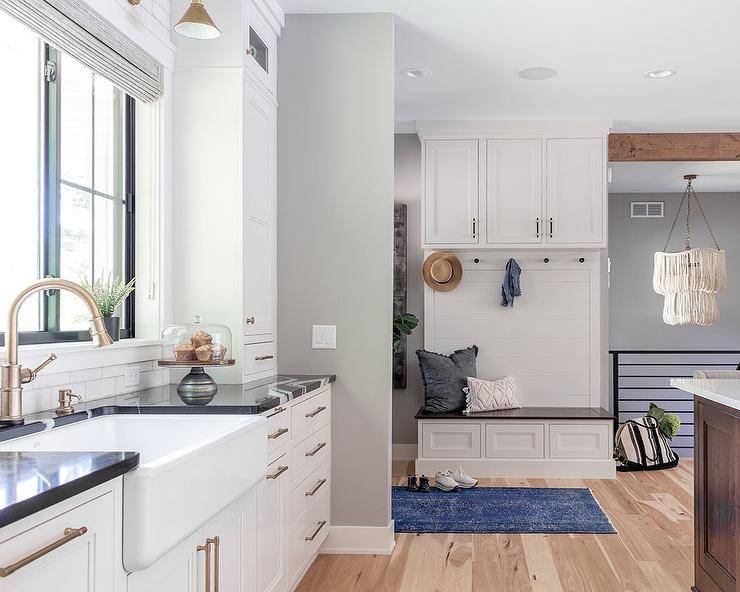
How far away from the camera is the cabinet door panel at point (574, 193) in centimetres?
564

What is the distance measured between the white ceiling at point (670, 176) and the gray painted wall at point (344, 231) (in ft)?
13.2

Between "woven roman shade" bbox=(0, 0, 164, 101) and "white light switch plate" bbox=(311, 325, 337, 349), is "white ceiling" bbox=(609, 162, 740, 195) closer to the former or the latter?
"white light switch plate" bbox=(311, 325, 337, 349)

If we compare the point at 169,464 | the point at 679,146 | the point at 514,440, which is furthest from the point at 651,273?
the point at 169,464

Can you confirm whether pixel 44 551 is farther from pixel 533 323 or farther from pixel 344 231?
pixel 533 323

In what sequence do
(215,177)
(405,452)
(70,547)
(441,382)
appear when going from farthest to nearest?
1. (405,452)
2. (441,382)
3. (215,177)
4. (70,547)

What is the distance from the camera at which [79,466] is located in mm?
1412

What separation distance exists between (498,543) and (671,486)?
193cm

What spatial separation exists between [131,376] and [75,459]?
1.28 meters

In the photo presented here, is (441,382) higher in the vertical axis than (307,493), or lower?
higher

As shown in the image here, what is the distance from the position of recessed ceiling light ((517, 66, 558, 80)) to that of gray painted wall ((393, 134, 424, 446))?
1.51m

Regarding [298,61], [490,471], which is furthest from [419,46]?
[490,471]

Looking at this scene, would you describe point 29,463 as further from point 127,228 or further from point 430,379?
point 430,379

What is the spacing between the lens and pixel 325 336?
362 centimetres

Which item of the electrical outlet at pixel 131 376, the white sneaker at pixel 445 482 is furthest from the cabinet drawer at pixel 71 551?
the white sneaker at pixel 445 482
